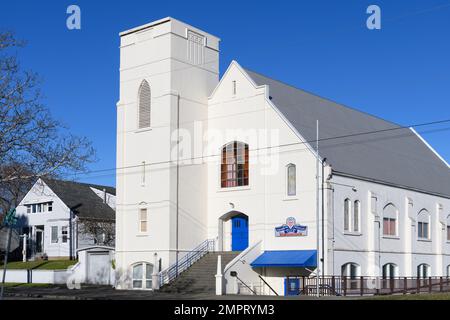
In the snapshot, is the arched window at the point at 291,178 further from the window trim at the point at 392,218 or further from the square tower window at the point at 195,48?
the square tower window at the point at 195,48

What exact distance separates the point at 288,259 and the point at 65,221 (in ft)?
111

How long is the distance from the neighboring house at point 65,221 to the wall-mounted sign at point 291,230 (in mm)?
27796

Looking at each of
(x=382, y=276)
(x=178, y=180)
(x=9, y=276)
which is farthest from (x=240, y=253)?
(x=9, y=276)

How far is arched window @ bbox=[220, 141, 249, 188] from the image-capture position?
4519 cm

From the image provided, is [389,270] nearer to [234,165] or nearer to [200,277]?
[234,165]

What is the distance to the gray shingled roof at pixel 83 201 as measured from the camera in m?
68.1

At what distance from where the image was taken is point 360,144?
49.7 metres

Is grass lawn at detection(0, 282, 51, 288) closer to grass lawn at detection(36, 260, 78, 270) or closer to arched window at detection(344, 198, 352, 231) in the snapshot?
grass lawn at detection(36, 260, 78, 270)

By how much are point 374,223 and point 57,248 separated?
35499 millimetres

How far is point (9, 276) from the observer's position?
55656mm

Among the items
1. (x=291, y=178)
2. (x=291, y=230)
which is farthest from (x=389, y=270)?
(x=291, y=178)

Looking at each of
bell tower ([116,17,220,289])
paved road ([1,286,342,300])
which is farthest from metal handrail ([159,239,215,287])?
paved road ([1,286,342,300])

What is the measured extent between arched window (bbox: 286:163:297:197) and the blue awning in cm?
371

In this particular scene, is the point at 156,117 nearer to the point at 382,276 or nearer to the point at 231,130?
the point at 231,130
